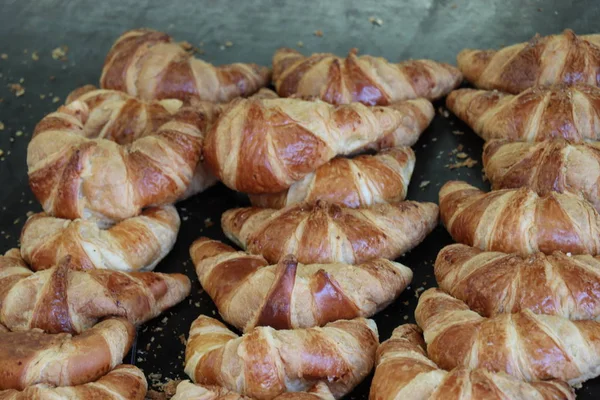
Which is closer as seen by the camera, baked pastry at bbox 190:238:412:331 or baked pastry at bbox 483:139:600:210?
baked pastry at bbox 190:238:412:331

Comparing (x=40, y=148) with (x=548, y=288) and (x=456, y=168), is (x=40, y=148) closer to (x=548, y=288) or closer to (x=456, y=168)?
(x=456, y=168)

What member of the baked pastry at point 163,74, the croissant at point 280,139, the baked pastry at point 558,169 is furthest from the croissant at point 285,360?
the baked pastry at point 163,74

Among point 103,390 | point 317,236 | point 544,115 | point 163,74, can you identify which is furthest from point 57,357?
point 544,115

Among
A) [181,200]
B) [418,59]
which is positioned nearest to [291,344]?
[181,200]

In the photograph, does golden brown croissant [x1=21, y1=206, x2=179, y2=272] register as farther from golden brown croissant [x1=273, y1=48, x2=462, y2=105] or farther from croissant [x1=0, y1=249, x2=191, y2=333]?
golden brown croissant [x1=273, y1=48, x2=462, y2=105]

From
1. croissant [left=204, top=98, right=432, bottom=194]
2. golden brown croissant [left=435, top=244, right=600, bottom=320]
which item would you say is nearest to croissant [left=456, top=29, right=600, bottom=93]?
croissant [left=204, top=98, right=432, bottom=194]

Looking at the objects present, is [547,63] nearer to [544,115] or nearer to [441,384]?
[544,115]
